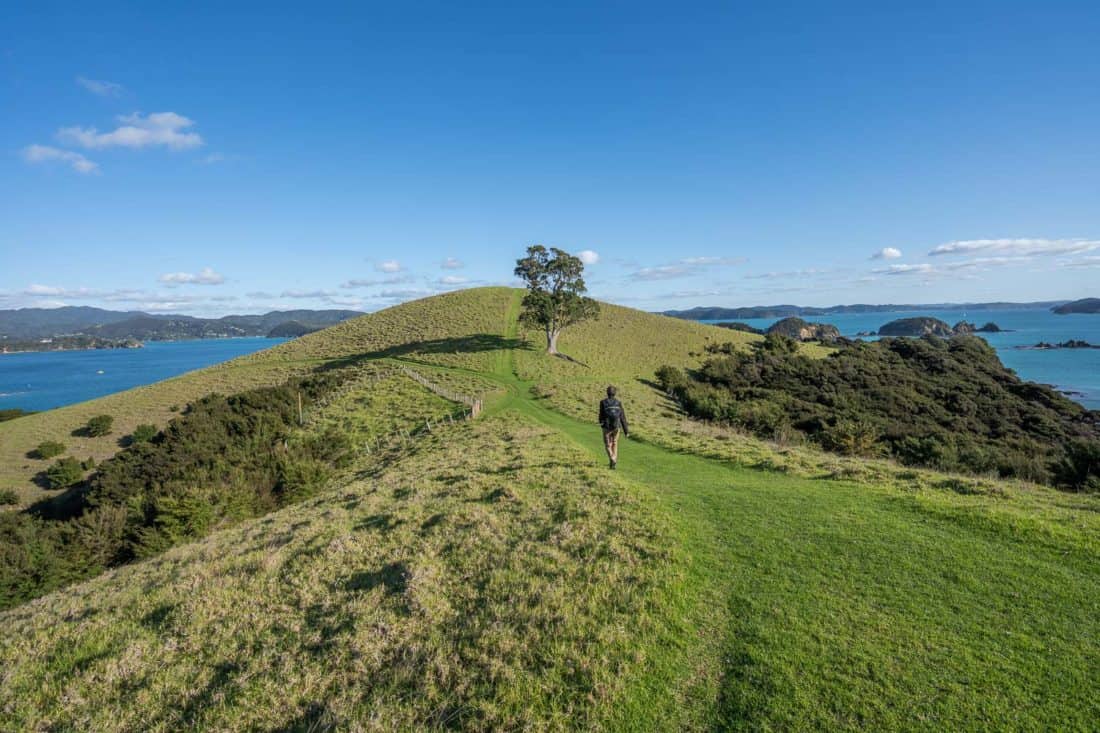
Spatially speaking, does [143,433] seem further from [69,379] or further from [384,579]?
[69,379]

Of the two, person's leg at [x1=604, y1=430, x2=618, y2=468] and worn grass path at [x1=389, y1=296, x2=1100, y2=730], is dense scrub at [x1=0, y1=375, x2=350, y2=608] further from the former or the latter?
worn grass path at [x1=389, y1=296, x2=1100, y2=730]

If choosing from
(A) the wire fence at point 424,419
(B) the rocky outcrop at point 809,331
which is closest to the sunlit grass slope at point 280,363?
(A) the wire fence at point 424,419

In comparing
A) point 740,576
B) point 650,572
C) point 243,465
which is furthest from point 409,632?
point 243,465

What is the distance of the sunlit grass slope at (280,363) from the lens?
38594 millimetres

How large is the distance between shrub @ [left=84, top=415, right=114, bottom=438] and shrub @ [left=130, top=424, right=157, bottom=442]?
260cm

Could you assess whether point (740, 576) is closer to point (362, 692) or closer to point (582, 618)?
point (582, 618)

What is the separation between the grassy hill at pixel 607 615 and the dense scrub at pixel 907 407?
13472 millimetres

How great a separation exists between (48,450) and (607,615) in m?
49.6

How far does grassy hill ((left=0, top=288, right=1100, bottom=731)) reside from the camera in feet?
17.8

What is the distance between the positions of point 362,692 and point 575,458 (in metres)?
11.3

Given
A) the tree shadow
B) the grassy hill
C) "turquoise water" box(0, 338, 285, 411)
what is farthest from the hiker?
"turquoise water" box(0, 338, 285, 411)

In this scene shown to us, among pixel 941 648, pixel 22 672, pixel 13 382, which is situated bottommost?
pixel 13 382

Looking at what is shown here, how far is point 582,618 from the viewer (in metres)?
7.04

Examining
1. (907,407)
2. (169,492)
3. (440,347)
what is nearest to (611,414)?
(169,492)
